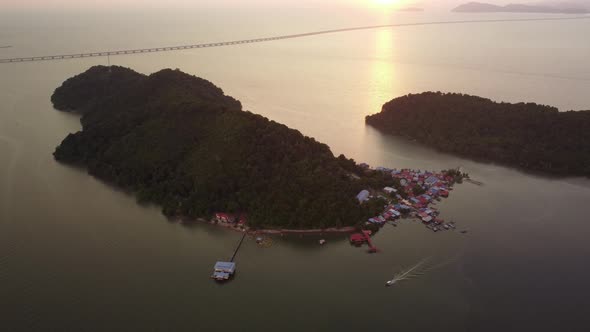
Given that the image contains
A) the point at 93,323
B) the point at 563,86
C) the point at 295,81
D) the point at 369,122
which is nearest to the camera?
the point at 93,323

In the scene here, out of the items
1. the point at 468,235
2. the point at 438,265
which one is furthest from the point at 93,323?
the point at 468,235

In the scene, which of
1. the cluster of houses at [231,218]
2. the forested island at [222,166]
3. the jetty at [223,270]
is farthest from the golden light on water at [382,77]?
the jetty at [223,270]

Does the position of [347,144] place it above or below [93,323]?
above

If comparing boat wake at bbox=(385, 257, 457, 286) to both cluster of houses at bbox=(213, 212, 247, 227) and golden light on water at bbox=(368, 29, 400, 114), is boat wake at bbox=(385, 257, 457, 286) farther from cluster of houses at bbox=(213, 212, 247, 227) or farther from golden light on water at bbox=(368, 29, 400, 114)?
golden light on water at bbox=(368, 29, 400, 114)

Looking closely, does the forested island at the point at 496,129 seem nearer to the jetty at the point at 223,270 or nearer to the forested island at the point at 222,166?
the forested island at the point at 222,166

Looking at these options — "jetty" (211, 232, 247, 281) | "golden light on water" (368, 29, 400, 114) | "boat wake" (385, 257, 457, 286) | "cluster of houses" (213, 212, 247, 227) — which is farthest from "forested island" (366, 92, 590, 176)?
"jetty" (211, 232, 247, 281)

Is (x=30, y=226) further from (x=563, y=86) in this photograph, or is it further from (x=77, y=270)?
(x=563, y=86)
